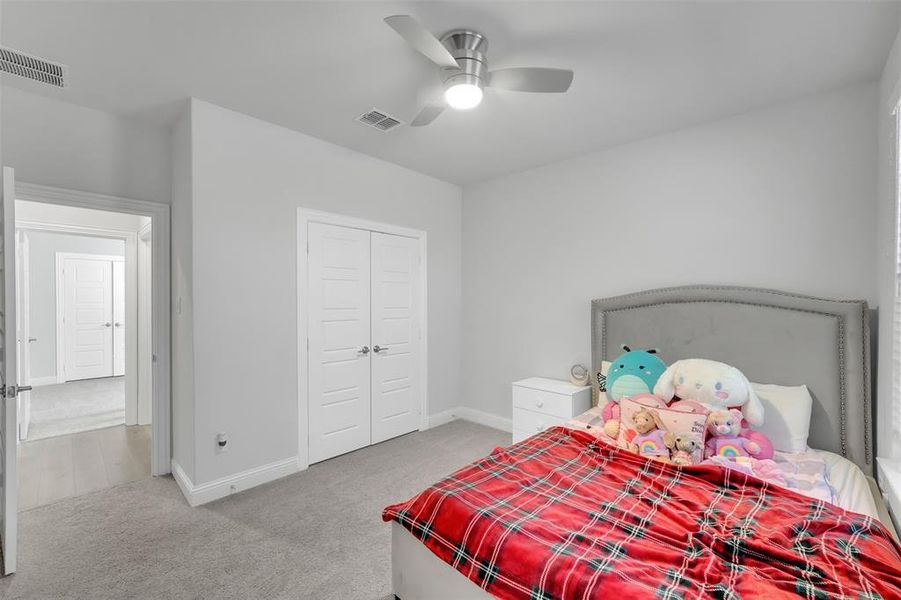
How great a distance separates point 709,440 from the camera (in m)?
2.20

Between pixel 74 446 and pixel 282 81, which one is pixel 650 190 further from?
pixel 74 446

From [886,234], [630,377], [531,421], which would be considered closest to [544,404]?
[531,421]

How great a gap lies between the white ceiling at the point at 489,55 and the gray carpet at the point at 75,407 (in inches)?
135

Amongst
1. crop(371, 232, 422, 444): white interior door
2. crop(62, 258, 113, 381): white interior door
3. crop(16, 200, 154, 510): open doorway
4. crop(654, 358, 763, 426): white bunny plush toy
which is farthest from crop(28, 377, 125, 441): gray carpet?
crop(654, 358, 763, 426): white bunny plush toy

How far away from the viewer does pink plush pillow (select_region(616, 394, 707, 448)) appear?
2.11 m

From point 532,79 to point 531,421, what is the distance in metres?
2.62

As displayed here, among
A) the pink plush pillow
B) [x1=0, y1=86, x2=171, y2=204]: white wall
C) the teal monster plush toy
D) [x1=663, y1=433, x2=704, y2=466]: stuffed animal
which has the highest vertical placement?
[x1=0, y1=86, x2=171, y2=204]: white wall

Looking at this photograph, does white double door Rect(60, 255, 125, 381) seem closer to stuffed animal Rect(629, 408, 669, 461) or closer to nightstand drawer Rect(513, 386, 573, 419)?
nightstand drawer Rect(513, 386, 573, 419)

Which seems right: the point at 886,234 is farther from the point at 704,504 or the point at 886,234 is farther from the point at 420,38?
the point at 420,38

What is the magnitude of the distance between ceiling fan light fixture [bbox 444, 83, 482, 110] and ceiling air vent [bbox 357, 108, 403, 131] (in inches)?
33.5

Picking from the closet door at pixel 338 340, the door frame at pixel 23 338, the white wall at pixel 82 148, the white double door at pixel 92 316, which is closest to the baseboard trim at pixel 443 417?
the closet door at pixel 338 340

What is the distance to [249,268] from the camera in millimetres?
2922

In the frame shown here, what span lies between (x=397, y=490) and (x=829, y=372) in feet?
9.41

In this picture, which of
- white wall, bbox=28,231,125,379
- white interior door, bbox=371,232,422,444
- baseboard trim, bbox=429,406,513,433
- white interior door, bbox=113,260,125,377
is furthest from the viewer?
white interior door, bbox=113,260,125,377
